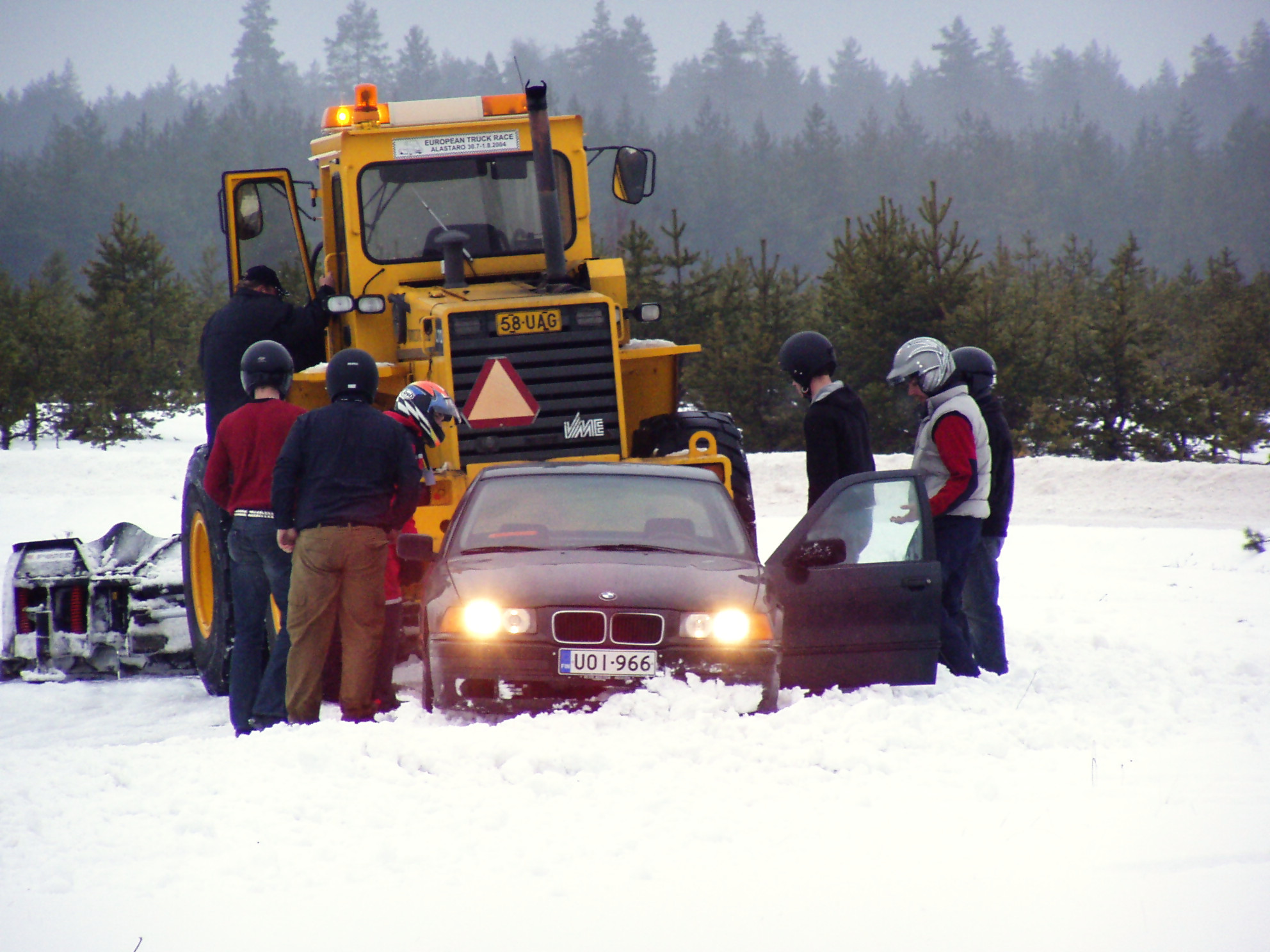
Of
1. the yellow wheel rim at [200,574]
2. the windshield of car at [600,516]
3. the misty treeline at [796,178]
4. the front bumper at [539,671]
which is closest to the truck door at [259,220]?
the yellow wheel rim at [200,574]

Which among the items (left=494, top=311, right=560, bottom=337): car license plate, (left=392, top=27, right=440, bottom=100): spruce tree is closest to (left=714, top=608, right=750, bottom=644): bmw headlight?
(left=494, top=311, right=560, bottom=337): car license plate

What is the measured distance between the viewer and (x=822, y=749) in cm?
530

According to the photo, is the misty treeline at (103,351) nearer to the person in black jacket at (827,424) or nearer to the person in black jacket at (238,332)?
the person in black jacket at (238,332)

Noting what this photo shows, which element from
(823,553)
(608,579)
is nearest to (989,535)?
(823,553)

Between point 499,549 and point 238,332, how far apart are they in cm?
274

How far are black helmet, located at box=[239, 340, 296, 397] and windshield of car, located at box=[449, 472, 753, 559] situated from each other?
3.73 feet

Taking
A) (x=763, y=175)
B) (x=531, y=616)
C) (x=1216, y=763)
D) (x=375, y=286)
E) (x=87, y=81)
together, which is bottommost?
(x=1216, y=763)

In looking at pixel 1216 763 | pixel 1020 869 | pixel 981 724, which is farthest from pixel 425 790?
pixel 1216 763

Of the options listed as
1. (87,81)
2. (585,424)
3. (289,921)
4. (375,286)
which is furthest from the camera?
(87,81)

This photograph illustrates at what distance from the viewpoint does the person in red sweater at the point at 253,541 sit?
661cm

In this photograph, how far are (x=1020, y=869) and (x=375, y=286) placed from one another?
6.05m

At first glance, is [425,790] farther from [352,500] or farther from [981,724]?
[981,724]

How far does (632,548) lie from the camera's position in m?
6.44

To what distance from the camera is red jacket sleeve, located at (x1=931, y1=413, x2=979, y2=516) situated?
693 centimetres
